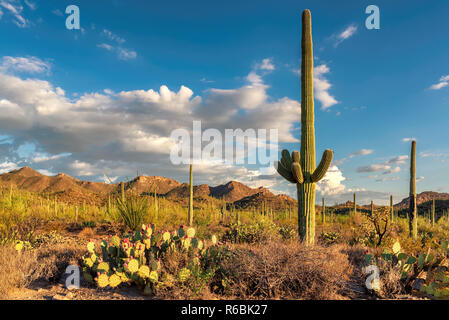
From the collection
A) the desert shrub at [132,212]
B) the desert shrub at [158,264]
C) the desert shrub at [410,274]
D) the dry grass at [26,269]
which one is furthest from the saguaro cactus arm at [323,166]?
the dry grass at [26,269]

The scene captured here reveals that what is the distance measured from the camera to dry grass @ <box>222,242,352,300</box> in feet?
16.8

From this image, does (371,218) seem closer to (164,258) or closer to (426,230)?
(164,258)

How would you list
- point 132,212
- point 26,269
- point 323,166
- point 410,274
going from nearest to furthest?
point 26,269 → point 410,274 → point 323,166 → point 132,212

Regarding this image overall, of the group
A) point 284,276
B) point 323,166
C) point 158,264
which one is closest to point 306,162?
point 323,166

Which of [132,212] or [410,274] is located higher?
[132,212]

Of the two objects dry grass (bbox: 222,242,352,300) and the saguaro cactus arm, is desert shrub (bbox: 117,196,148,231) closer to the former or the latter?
the saguaro cactus arm

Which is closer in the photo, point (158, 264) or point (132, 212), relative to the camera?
point (158, 264)

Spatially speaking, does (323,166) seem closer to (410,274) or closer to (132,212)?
(410,274)

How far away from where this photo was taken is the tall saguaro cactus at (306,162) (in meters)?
8.65

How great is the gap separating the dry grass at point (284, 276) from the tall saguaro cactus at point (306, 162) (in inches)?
115

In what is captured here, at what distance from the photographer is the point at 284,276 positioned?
17.0ft

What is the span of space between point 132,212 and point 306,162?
227 inches

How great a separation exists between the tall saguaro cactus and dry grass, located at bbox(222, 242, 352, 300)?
2923mm

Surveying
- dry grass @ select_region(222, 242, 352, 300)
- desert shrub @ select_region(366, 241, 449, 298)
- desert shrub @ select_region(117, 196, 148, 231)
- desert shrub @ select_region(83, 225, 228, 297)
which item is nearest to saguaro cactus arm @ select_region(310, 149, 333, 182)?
desert shrub @ select_region(366, 241, 449, 298)
